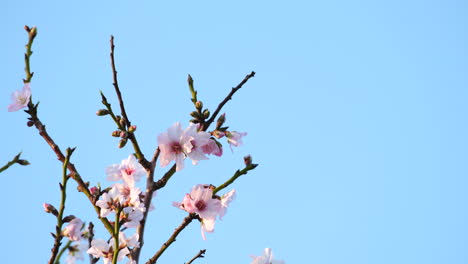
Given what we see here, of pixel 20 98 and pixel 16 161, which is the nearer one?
pixel 16 161

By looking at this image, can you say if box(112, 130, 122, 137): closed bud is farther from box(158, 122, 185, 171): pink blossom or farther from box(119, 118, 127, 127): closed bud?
box(158, 122, 185, 171): pink blossom

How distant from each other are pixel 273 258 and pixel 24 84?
94.5 inches

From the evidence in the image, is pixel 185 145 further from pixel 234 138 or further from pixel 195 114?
pixel 234 138

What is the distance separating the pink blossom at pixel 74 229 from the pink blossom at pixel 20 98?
3.65ft

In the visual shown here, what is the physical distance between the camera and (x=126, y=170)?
460 centimetres

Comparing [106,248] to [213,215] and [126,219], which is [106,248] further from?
[213,215]

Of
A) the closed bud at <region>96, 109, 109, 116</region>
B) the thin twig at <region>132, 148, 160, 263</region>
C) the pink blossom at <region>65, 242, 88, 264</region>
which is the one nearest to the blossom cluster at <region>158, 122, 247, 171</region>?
the thin twig at <region>132, 148, 160, 263</region>

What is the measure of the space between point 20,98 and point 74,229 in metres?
1.27

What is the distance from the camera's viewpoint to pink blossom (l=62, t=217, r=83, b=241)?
12.1 feet

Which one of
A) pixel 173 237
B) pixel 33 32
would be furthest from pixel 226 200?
pixel 33 32

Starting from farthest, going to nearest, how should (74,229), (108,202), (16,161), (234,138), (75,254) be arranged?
(234,138) < (108,202) < (75,254) < (74,229) < (16,161)

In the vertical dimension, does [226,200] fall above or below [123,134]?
below

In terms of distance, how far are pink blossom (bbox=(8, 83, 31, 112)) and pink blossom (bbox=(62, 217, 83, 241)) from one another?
1.11 metres

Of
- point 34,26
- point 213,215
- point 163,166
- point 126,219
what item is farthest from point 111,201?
point 34,26
